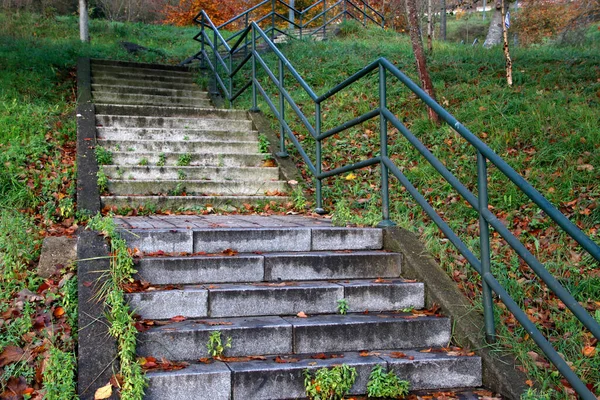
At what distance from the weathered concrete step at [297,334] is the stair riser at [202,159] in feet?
10.2

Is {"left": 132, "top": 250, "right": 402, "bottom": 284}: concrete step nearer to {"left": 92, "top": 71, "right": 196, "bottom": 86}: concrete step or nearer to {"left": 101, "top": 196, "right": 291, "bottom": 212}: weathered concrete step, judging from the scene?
{"left": 101, "top": 196, "right": 291, "bottom": 212}: weathered concrete step

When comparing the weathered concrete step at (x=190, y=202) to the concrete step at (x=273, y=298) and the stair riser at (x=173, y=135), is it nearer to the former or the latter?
the stair riser at (x=173, y=135)

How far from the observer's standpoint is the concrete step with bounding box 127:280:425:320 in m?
3.24

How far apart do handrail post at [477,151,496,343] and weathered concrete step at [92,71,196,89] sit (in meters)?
6.99

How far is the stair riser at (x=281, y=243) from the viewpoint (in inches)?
145

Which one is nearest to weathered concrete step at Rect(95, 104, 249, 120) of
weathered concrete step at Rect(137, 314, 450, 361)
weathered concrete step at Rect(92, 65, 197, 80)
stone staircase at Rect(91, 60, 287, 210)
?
stone staircase at Rect(91, 60, 287, 210)

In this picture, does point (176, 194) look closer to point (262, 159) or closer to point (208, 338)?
point (262, 159)

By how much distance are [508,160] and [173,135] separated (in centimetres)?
366

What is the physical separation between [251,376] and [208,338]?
14.1 inches

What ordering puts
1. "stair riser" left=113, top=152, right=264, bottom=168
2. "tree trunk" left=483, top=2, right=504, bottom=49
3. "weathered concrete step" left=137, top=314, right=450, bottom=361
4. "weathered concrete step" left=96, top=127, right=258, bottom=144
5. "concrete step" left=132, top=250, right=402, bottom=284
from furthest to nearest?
"tree trunk" left=483, top=2, right=504, bottom=49 < "weathered concrete step" left=96, top=127, right=258, bottom=144 < "stair riser" left=113, top=152, right=264, bottom=168 < "concrete step" left=132, top=250, right=402, bottom=284 < "weathered concrete step" left=137, top=314, right=450, bottom=361

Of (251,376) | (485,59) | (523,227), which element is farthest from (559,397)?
(485,59)

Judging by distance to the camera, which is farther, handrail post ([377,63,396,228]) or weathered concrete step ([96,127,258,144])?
weathered concrete step ([96,127,258,144])

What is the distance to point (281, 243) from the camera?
13.1ft

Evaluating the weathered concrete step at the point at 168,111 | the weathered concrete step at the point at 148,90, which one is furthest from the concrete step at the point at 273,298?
the weathered concrete step at the point at 148,90
